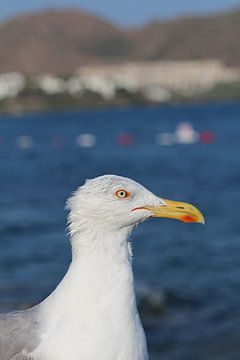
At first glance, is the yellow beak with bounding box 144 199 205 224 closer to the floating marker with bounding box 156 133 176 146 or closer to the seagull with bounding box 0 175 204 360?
the seagull with bounding box 0 175 204 360

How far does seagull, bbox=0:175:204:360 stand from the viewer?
4.41 m

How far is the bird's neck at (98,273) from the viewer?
4488 mm

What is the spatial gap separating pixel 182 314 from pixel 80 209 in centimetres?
797

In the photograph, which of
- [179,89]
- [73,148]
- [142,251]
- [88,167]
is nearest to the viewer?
[142,251]

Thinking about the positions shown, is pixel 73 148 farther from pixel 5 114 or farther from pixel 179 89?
pixel 179 89

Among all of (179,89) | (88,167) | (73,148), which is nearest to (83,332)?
(88,167)

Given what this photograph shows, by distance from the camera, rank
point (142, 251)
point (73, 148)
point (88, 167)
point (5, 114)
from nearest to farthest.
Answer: point (142, 251) < point (88, 167) < point (73, 148) < point (5, 114)

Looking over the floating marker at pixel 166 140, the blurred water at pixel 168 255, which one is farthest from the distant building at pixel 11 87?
the blurred water at pixel 168 255

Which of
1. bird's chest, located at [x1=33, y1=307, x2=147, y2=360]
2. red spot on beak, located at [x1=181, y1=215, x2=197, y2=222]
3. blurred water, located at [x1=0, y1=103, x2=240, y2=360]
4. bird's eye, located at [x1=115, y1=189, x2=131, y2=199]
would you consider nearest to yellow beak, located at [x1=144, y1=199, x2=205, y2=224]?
red spot on beak, located at [x1=181, y1=215, x2=197, y2=222]

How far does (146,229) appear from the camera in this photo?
60.3ft

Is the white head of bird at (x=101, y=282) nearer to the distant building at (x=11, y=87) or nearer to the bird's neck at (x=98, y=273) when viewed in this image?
the bird's neck at (x=98, y=273)

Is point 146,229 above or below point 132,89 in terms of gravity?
below

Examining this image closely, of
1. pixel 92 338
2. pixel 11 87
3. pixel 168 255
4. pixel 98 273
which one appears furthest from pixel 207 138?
pixel 11 87

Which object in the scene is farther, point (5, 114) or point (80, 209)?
point (5, 114)
